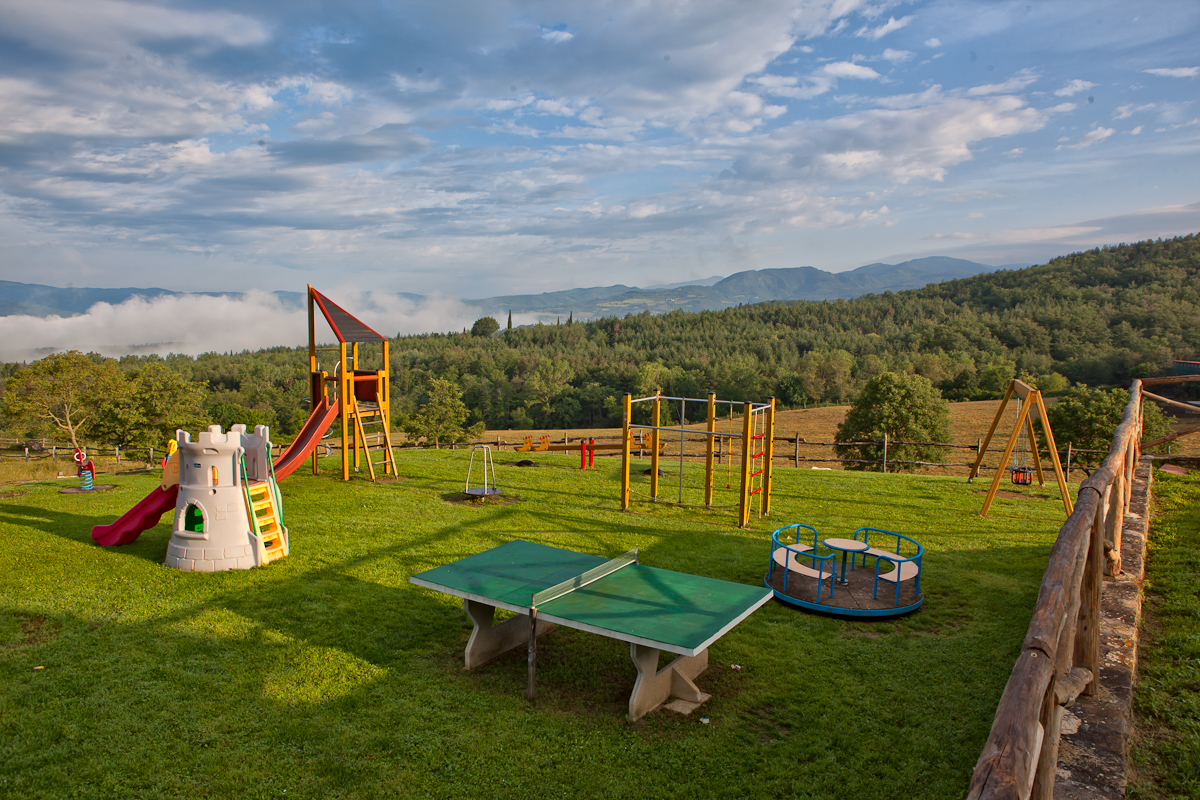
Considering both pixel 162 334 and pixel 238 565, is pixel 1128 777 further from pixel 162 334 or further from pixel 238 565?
pixel 162 334

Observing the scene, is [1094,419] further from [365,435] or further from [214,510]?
[214,510]

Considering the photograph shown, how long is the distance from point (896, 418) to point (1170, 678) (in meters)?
30.7

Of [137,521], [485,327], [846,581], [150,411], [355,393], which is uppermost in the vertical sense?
[485,327]

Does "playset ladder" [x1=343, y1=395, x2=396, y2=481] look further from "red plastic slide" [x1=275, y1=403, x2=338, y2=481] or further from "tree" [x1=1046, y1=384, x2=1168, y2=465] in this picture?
"tree" [x1=1046, y1=384, x2=1168, y2=465]

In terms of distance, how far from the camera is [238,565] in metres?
8.98

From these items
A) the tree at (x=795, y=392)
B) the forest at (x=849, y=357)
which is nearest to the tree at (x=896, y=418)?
the forest at (x=849, y=357)

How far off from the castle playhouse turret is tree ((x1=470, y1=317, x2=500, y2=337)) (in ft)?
501

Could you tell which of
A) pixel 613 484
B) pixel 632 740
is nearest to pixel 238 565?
pixel 632 740

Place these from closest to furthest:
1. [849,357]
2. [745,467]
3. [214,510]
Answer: [214,510], [745,467], [849,357]

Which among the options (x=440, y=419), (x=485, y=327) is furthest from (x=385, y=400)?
(x=485, y=327)

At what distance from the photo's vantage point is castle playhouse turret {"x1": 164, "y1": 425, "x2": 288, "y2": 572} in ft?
28.8

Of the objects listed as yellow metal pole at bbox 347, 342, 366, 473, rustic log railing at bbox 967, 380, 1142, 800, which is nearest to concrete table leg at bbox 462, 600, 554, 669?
rustic log railing at bbox 967, 380, 1142, 800

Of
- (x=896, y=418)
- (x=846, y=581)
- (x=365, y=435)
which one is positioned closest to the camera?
(x=846, y=581)

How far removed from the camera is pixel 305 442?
1394cm
